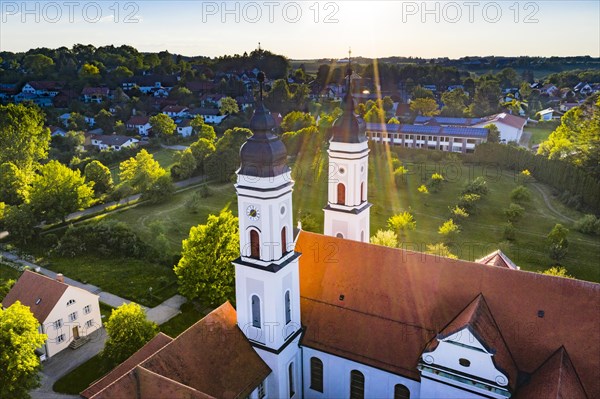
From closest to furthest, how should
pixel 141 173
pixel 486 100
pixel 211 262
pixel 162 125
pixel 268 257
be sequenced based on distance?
pixel 268 257 < pixel 211 262 < pixel 141 173 < pixel 162 125 < pixel 486 100

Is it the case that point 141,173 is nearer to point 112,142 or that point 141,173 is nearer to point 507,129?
point 112,142

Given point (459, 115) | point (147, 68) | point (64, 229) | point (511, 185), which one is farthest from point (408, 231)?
point (147, 68)

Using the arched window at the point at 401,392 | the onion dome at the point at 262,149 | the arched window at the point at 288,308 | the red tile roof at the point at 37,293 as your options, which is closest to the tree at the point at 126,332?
the red tile roof at the point at 37,293

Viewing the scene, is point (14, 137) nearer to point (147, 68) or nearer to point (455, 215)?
point (455, 215)

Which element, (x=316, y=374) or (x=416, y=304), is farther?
(x=316, y=374)

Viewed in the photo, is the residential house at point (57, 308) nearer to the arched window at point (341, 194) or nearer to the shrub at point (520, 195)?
the arched window at point (341, 194)

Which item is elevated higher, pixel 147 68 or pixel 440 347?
pixel 147 68

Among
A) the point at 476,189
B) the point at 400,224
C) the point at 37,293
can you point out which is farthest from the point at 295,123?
the point at 37,293
